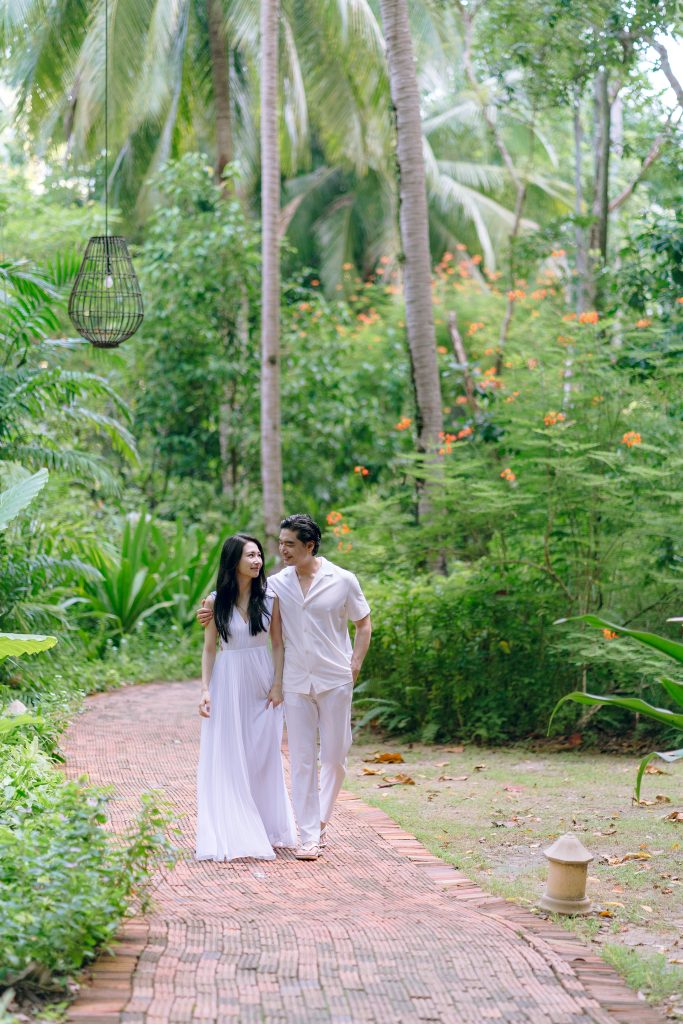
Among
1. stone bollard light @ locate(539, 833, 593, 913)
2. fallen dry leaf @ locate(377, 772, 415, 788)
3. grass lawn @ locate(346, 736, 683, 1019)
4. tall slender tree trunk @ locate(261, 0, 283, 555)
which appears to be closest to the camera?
grass lawn @ locate(346, 736, 683, 1019)

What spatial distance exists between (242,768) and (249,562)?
99 cm

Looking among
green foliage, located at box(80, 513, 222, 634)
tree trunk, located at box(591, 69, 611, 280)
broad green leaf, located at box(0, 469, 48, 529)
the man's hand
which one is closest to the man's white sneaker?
the man's hand

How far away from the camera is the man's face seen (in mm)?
5914

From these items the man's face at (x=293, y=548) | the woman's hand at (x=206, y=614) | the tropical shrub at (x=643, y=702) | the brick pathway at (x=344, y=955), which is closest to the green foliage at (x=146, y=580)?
the woman's hand at (x=206, y=614)

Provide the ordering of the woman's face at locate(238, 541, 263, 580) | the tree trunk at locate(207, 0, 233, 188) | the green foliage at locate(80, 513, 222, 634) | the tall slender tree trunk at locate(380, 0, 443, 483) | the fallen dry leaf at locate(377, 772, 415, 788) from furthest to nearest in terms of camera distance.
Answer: the tree trunk at locate(207, 0, 233, 188) → the green foliage at locate(80, 513, 222, 634) → the tall slender tree trunk at locate(380, 0, 443, 483) → the fallen dry leaf at locate(377, 772, 415, 788) → the woman's face at locate(238, 541, 263, 580)

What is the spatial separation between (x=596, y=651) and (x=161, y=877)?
405 centimetres

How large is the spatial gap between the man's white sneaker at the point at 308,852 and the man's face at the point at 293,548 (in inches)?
53.0

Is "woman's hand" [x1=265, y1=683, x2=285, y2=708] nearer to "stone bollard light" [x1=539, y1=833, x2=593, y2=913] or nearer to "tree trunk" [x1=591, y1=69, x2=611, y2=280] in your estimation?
"stone bollard light" [x1=539, y1=833, x2=593, y2=913]

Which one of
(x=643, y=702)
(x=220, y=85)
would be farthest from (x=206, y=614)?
(x=220, y=85)

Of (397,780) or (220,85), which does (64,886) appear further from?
(220,85)

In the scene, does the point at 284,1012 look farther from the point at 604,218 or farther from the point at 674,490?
the point at 604,218

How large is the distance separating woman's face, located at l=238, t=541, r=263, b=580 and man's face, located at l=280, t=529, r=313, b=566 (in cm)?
14

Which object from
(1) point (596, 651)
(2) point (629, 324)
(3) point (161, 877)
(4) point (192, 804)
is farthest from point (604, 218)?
(3) point (161, 877)

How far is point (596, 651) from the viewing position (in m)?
8.29
